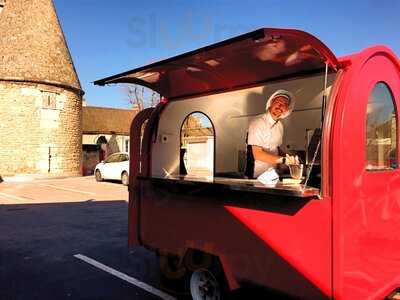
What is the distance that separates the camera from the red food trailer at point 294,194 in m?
3.22

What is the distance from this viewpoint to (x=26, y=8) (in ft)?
100

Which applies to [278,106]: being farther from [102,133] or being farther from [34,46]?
[102,133]

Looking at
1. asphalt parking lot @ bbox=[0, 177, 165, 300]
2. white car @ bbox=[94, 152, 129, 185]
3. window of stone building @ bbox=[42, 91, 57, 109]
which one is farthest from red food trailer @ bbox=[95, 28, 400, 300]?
window of stone building @ bbox=[42, 91, 57, 109]

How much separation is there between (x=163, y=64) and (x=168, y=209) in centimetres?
152

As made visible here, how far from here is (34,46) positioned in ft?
97.0

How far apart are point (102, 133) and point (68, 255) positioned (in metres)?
39.5

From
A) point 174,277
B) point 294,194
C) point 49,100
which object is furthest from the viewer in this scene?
point 49,100

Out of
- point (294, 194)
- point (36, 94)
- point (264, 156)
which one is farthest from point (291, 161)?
point (36, 94)

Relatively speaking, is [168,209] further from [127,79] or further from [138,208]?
[127,79]

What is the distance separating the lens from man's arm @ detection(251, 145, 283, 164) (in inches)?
178

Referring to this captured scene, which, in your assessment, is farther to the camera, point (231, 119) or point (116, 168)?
point (116, 168)

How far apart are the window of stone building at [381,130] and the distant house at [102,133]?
1524 inches

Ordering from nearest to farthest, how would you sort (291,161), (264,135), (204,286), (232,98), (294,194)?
(294,194) → (291,161) → (204,286) → (264,135) → (232,98)

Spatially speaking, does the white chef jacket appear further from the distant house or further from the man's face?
the distant house
